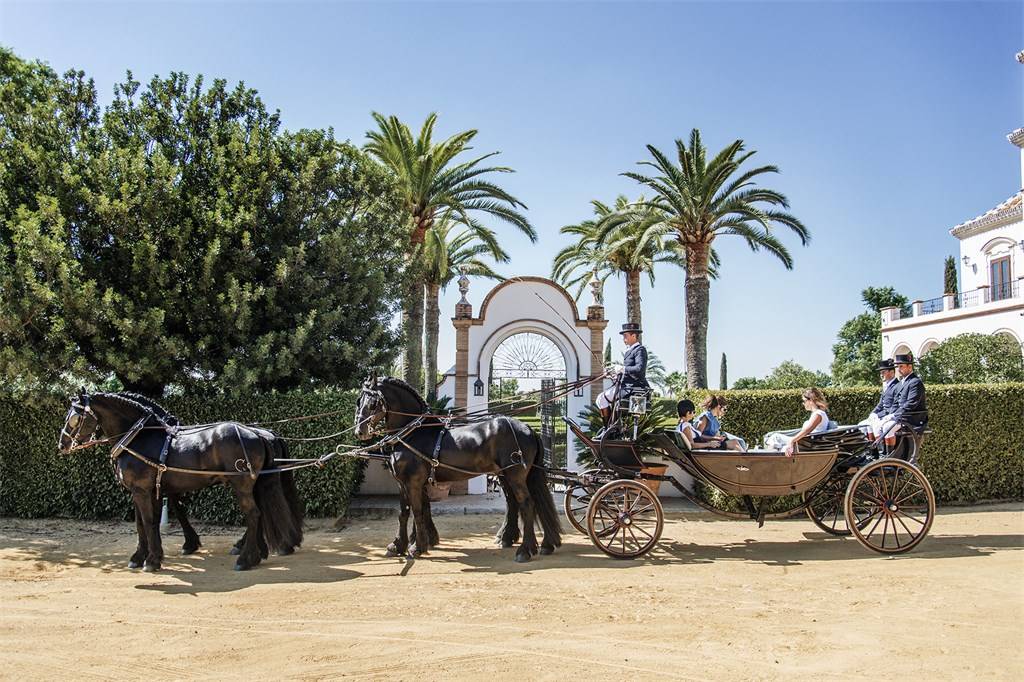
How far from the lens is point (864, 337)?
42.2m

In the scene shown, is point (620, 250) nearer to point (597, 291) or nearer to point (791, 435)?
point (597, 291)

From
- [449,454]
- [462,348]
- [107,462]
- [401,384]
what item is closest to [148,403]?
[401,384]

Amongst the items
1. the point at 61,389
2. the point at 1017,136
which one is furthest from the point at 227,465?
the point at 1017,136

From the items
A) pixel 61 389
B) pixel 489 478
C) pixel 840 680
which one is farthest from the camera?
pixel 489 478

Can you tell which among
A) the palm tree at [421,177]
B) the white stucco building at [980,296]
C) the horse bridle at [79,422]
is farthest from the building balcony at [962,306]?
the horse bridle at [79,422]

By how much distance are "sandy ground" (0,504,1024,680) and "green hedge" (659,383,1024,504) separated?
134 inches

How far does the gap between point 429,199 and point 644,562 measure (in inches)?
474

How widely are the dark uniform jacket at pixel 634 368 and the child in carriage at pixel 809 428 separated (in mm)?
1757

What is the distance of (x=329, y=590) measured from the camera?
6.61 m

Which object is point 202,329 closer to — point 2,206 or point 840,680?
point 2,206

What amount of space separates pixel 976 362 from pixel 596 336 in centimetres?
1164

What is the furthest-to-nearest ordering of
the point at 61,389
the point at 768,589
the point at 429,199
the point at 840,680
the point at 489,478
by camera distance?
the point at 429,199 < the point at 489,478 < the point at 61,389 < the point at 768,589 < the point at 840,680

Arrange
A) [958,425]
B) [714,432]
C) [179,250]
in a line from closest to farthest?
[714,432] < [179,250] < [958,425]

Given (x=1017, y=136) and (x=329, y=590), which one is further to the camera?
(x=1017, y=136)
